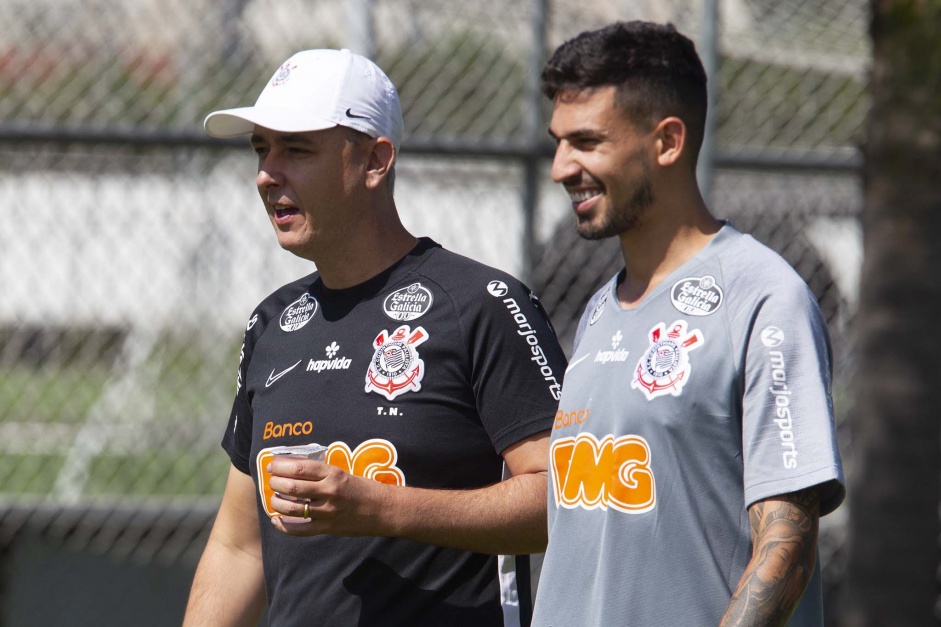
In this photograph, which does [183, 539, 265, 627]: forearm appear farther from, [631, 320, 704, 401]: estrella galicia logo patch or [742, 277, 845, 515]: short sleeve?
[742, 277, 845, 515]: short sleeve

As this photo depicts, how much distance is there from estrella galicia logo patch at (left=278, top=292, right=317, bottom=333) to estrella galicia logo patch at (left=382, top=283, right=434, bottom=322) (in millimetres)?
236

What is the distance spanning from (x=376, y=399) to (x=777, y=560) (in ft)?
3.28

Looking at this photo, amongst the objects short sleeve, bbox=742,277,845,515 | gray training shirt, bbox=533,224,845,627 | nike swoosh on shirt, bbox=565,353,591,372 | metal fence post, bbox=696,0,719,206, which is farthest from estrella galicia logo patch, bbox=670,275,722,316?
metal fence post, bbox=696,0,719,206

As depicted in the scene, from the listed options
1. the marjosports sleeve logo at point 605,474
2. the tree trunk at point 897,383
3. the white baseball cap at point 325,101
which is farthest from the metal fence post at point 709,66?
the marjosports sleeve logo at point 605,474

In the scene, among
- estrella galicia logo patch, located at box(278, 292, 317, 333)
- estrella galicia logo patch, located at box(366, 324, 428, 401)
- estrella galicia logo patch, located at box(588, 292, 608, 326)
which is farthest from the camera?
estrella galicia logo patch, located at box(278, 292, 317, 333)

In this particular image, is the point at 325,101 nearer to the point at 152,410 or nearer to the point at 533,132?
the point at 533,132

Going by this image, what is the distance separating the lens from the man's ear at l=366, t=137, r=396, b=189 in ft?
9.52

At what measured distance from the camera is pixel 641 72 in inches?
96.1

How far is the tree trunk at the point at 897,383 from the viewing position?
14.4 feet

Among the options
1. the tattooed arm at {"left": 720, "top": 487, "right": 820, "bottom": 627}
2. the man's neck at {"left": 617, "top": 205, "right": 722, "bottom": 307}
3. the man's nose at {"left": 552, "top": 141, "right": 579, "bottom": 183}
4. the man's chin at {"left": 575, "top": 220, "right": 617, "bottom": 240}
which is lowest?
the tattooed arm at {"left": 720, "top": 487, "right": 820, "bottom": 627}

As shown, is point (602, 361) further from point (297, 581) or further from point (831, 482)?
point (297, 581)

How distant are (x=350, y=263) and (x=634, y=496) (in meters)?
1.00

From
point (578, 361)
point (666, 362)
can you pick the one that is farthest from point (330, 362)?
point (666, 362)

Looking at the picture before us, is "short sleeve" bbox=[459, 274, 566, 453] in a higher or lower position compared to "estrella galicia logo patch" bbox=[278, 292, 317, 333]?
lower
